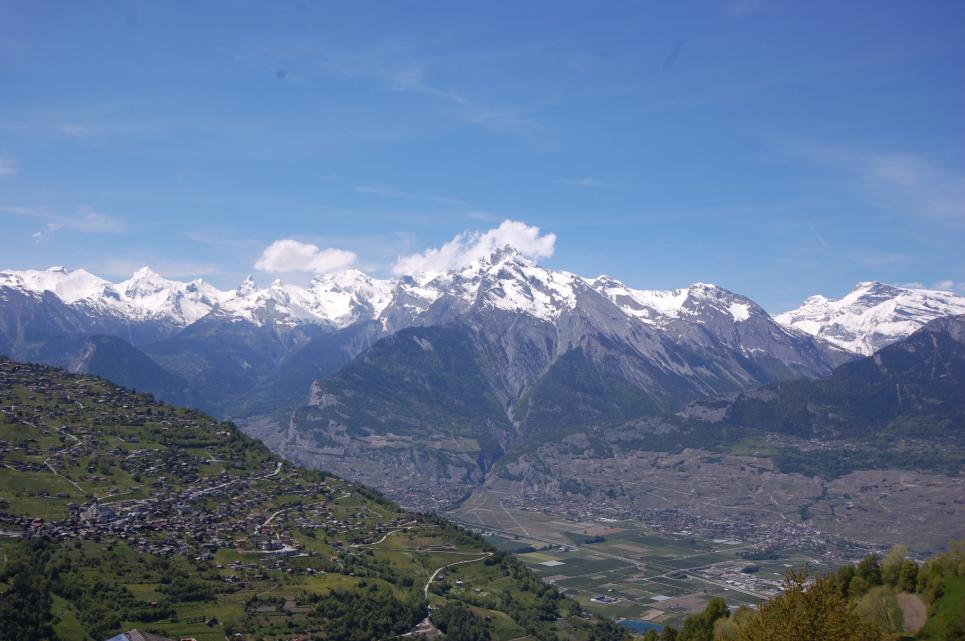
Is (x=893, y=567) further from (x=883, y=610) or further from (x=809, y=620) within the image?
(x=809, y=620)

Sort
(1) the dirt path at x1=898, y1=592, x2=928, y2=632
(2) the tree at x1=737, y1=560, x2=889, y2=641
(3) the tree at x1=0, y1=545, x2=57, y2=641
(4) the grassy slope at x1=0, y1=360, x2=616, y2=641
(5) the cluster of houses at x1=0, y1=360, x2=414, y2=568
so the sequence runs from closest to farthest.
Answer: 1. (2) the tree at x1=737, y1=560, x2=889, y2=641
2. (1) the dirt path at x1=898, y1=592, x2=928, y2=632
3. (3) the tree at x1=0, y1=545, x2=57, y2=641
4. (4) the grassy slope at x1=0, y1=360, x2=616, y2=641
5. (5) the cluster of houses at x1=0, y1=360, x2=414, y2=568

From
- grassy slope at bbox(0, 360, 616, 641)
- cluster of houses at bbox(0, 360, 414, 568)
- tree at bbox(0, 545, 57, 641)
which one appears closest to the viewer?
tree at bbox(0, 545, 57, 641)

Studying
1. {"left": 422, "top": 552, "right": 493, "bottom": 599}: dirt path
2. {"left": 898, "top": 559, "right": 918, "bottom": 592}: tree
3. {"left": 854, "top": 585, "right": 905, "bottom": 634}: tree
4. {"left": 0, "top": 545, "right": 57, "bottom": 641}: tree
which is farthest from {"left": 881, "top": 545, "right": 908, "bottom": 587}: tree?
{"left": 0, "top": 545, "right": 57, "bottom": 641}: tree

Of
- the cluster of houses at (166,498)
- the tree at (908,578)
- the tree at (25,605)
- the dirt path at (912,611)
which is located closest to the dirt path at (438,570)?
the cluster of houses at (166,498)

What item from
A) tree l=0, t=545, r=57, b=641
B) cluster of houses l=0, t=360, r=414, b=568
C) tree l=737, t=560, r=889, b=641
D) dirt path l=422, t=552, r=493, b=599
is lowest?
dirt path l=422, t=552, r=493, b=599

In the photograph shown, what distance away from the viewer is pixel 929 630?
238 feet

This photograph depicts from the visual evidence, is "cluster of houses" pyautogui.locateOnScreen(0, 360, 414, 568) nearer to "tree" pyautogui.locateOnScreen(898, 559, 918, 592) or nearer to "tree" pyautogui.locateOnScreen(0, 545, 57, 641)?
"tree" pyautogui.locateOnScreen(0, 545, 57, 641)

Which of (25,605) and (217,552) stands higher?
(217,552)

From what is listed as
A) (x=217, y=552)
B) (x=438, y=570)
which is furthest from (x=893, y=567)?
(x=217, y=552)

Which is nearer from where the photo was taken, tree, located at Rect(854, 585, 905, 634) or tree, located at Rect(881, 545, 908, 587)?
tree, located at Rect(854, 585, 905, 634)

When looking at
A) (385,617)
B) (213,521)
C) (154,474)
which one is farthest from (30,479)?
(385,617)

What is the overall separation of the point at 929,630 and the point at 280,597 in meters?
93.5

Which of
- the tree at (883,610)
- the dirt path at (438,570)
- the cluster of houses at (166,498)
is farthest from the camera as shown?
the dirt path at (438,570)

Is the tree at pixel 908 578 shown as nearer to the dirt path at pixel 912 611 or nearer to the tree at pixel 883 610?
the dirt path at pixel 912 611
